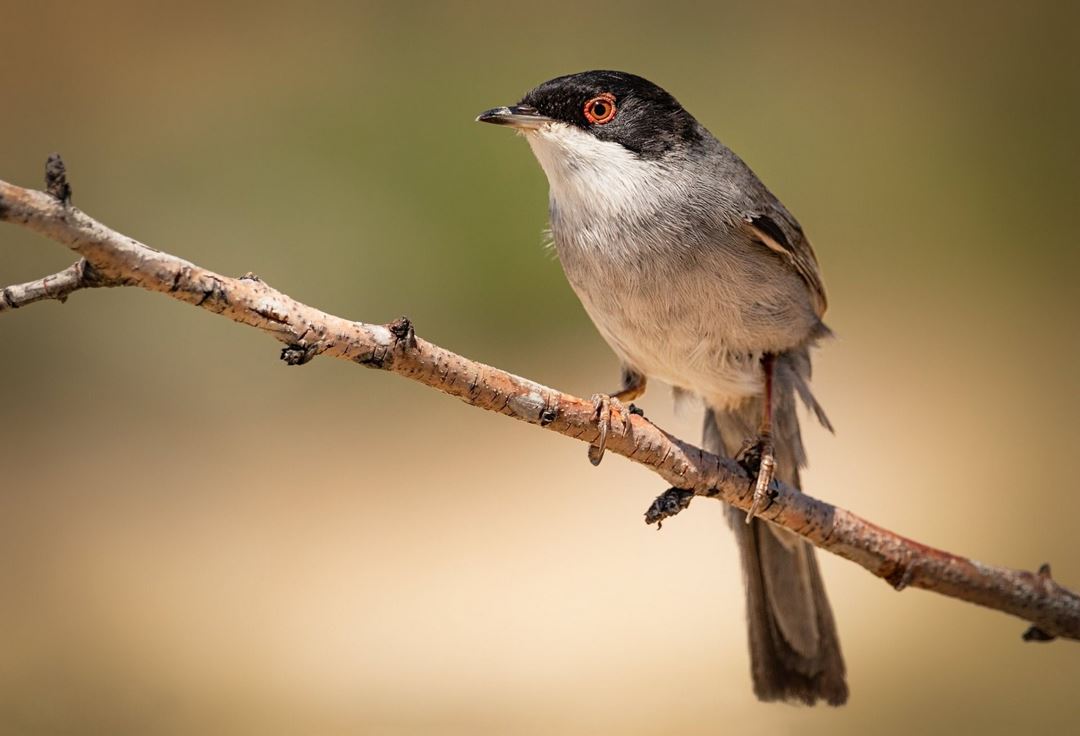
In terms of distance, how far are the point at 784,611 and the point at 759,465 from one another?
72 cm

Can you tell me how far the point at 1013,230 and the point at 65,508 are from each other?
515cm

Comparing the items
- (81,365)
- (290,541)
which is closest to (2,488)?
(81,365)

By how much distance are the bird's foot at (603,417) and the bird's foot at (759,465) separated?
0.44 meters

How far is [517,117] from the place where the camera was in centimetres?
280

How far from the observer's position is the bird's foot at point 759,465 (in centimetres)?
285

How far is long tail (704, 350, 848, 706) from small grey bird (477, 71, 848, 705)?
237 millimetres

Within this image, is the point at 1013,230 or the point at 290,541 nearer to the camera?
the point at 290,541

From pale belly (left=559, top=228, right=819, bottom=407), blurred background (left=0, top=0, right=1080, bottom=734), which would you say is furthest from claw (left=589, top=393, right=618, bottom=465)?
blurred background (left=0, top=0, right=1080, bottom=734)

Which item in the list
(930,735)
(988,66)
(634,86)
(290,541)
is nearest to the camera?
(634,86)

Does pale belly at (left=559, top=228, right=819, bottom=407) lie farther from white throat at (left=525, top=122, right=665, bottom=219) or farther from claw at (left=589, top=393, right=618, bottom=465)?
claw at (left=589, top=393, right=618, bottom=465)

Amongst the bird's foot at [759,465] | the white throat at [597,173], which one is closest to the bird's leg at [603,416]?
the bird's foot at [759,465]

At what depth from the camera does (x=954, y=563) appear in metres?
3.03

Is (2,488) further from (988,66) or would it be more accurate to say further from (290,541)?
(988,66)

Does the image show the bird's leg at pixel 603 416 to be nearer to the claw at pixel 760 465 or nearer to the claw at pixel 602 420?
the claw at pixel 602 420
